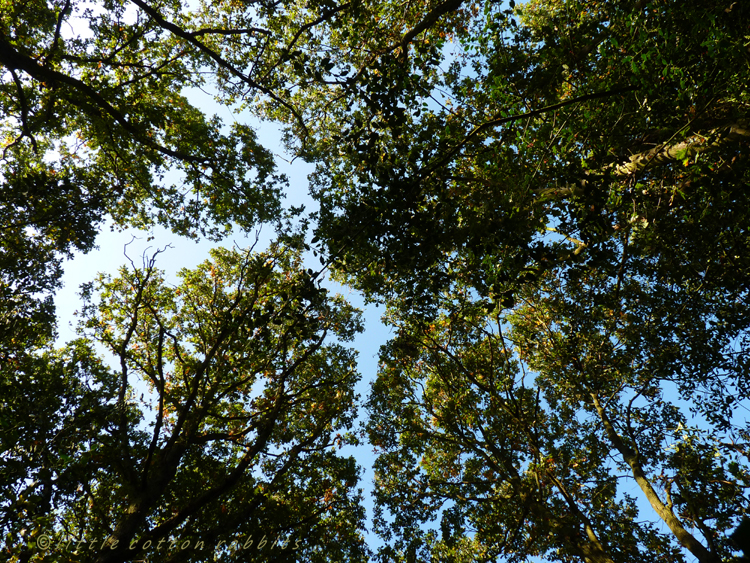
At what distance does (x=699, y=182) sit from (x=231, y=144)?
12.2 m

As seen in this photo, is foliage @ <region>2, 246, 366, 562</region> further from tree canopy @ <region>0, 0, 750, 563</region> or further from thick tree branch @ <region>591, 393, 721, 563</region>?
thick tree branch @ <region>591, 393, 721, 563</region>

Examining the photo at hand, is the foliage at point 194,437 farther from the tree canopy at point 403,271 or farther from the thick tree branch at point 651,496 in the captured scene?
the thick tree branch at point 651,496

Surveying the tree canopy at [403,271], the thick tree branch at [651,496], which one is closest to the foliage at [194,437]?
the tree canopy at [403,271]

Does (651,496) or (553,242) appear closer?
(553,242)

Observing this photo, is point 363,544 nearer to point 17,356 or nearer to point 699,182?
point 17,356

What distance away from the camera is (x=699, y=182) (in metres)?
6.40

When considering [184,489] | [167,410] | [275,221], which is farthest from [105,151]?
[184,489]

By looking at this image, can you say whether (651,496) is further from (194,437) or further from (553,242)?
(194,437)

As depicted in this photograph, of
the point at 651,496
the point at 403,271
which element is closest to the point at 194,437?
the point at 403,271

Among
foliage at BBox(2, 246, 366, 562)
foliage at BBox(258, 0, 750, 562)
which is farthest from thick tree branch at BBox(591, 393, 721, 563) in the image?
foliage at BBox(2, 246, 366, 562)

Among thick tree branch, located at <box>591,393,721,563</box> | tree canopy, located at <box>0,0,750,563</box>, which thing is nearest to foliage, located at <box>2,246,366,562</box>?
tree canopy, located at <box>0,0,750,563</box>

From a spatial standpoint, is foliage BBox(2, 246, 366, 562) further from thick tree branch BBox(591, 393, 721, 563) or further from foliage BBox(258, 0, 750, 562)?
thick tree branch BBox(591, 393, 721, 563)

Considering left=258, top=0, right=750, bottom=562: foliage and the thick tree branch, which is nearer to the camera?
left=258, top=0, right=750, bottom=562: foliage

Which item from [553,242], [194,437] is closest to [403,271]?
[553,242]
